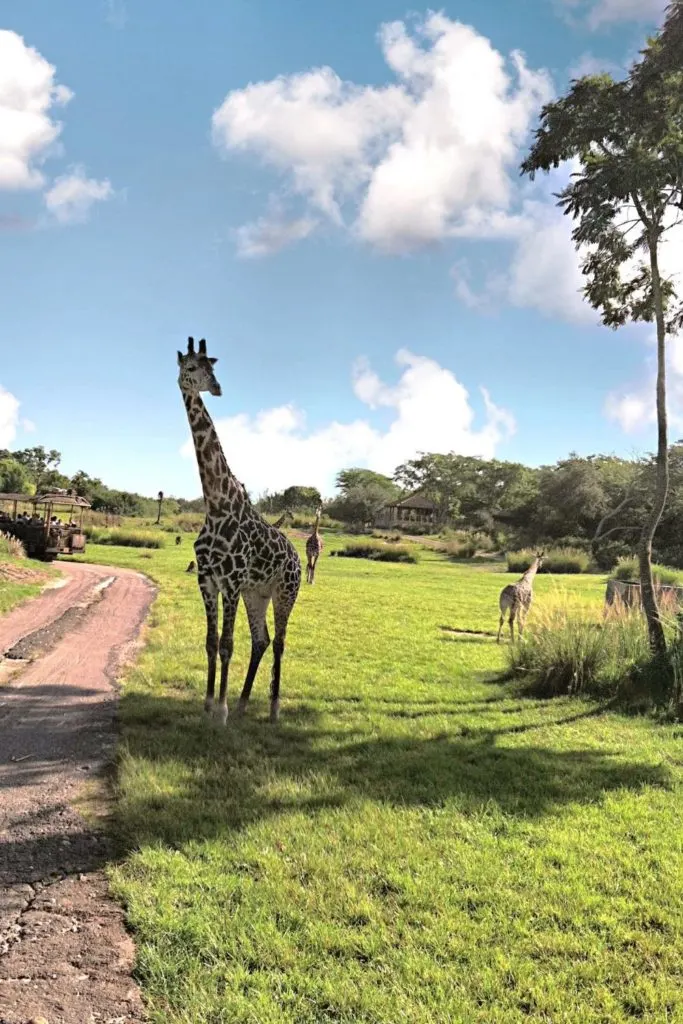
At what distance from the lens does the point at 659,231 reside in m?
9.62

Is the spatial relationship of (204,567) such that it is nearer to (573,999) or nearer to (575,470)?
(573,999)

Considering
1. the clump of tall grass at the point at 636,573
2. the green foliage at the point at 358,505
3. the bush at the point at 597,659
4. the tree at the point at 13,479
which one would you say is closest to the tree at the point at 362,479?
the green foliage at the point at 358,505

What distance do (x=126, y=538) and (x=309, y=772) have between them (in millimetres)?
34497

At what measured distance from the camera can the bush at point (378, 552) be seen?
1544 inches

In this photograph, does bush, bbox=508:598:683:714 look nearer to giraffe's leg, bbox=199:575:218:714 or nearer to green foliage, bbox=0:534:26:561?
giraffe's leg, bbox=199:575:218:714

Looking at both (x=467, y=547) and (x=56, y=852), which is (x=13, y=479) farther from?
(x=56, y=852)

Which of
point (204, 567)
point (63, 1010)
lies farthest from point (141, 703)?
point (63, 1010)

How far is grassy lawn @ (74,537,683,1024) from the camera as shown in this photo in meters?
2.93

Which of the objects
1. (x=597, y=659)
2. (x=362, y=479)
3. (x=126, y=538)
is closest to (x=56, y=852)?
(x=597, y=659)

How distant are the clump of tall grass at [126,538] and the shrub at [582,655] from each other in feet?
98.6

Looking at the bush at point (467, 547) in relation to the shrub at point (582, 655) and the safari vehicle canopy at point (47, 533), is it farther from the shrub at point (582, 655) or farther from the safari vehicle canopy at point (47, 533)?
the shrub at point (582, 655)

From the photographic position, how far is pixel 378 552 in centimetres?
4041

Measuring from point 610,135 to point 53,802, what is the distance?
33.8 feet

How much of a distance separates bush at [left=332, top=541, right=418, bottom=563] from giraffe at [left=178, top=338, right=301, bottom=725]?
104ft
